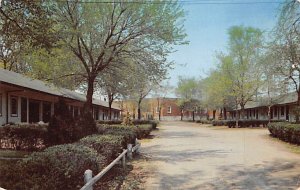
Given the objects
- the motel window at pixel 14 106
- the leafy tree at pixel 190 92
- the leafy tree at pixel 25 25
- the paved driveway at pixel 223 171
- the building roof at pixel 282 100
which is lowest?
the paved driveway at pixel 223 171

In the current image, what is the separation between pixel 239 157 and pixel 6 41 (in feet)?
25.8

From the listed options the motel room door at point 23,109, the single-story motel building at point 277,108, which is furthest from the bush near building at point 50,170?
the single-story motel building at point 277,108

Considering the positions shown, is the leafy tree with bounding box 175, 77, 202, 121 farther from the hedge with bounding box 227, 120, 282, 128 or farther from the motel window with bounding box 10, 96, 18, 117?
the motel window with bounding box 10, 96, 18, 117

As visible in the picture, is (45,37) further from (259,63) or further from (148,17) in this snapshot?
(259,63)

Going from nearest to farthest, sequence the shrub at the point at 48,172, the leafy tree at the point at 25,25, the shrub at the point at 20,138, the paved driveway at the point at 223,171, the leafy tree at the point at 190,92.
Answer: the shrub at the point at 48,172 → the leafy tree at the point at 25,25 → the paved driveway at the point at 223,171 → the shrub at the point at 20,138 → the leafy tree at the point at 190,92

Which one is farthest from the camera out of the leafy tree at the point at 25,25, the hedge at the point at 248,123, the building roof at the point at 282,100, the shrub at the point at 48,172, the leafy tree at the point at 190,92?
the leafy tree at the point at 190,92

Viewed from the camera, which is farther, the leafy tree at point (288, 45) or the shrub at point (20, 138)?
the shrub at point (20, 138)

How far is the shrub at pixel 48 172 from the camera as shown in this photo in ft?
16.8

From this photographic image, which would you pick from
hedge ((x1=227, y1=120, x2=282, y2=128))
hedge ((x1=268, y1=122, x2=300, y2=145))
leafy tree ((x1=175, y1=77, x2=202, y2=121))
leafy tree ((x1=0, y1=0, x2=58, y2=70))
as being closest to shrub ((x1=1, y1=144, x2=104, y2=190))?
leafy tree ((x1=0, y1=0, x2=58, y2=70))

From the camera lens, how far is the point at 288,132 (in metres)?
17.9

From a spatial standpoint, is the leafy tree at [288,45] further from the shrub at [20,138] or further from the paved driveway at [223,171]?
the shrub at [20,138]

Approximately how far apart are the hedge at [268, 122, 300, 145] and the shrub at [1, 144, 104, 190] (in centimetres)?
1275

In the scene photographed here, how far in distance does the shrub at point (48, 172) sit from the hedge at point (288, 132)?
41.8 ft

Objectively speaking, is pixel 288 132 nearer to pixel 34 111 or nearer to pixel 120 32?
pixel 120 32
